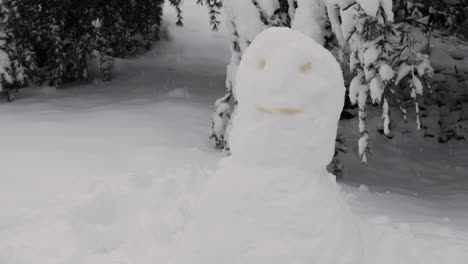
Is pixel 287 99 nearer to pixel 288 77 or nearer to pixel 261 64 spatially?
pixel 288 77

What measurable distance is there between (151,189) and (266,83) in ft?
7.31

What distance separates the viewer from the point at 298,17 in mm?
4703

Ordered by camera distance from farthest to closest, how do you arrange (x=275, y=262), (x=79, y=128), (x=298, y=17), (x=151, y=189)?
(x=79, y=128) → (x=298, y=17) → (x=151, y=189) → (x=275, y=262)

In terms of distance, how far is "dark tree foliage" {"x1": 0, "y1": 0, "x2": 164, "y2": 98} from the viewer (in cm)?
676

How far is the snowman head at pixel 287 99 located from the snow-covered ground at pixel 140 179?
1204mm

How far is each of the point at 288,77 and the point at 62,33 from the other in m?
5.82

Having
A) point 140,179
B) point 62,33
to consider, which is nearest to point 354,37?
point 140,179

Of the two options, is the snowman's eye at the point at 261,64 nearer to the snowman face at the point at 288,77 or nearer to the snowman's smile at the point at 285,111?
the snowman face at the point at 288,77

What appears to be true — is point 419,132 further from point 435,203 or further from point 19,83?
point 19,83

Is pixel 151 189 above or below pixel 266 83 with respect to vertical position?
below

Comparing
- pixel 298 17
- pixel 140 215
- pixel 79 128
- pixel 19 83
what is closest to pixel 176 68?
pixel 19 83

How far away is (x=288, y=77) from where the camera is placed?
2326mm

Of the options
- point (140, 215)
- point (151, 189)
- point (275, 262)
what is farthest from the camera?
point (151, 189)

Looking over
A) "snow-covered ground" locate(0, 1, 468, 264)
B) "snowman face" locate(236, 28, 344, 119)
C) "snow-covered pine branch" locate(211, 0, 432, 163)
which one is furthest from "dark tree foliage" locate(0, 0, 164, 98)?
"snowman face" locate(236, 28, 344, 119)
